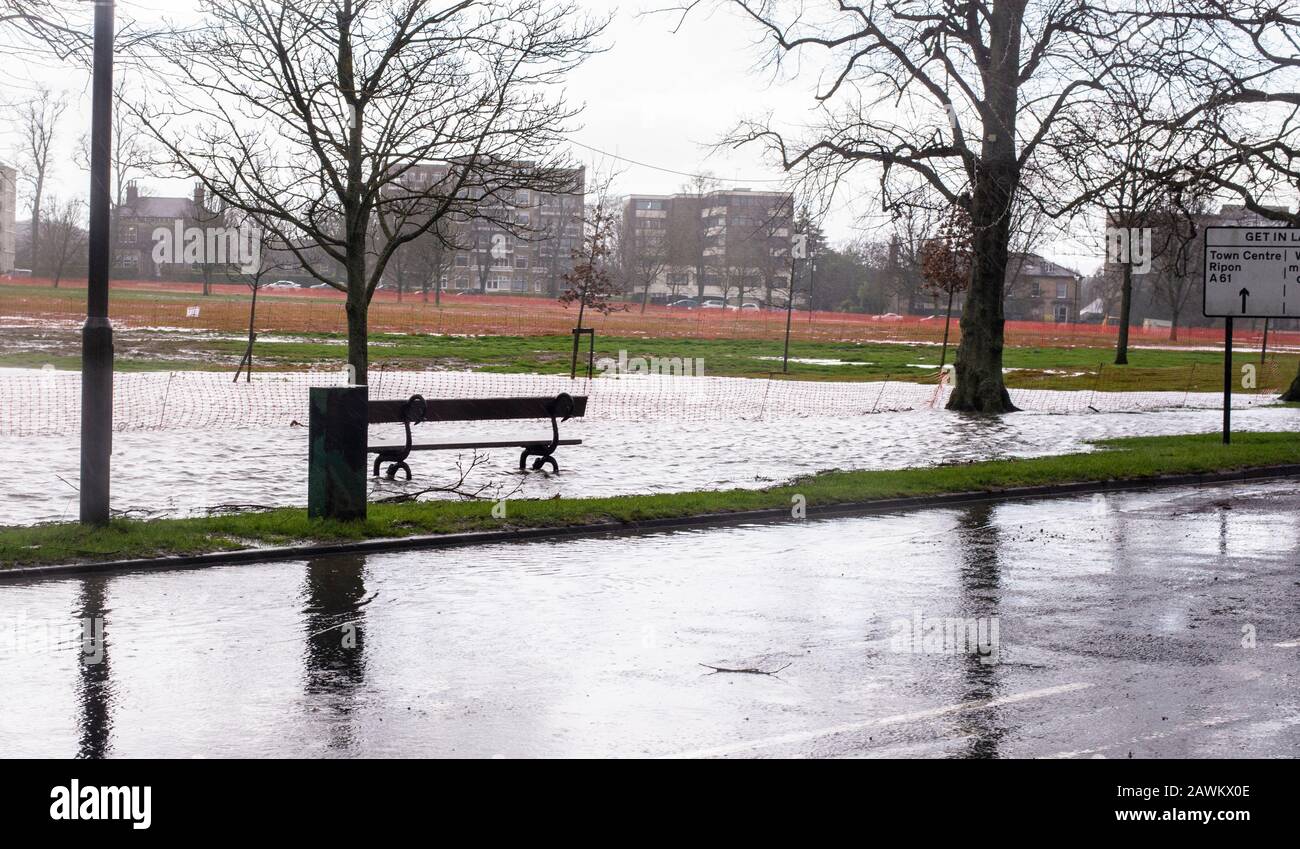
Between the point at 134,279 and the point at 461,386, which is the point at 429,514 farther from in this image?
the point at 134,279

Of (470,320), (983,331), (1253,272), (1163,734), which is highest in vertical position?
(1253,272)

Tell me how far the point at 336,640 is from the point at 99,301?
14.0 ft

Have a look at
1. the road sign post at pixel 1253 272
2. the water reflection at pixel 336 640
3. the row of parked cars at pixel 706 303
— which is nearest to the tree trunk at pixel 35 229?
the row of parked cars at pixel 706 303

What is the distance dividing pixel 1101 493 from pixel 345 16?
12077 mm

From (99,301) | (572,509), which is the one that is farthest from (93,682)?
(572,509)

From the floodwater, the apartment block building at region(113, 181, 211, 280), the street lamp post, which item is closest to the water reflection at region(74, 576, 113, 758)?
the street lamp post

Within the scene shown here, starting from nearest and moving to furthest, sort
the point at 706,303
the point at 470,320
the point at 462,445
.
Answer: the point at 462,445 → the point at 470,320 → the point at 706,303

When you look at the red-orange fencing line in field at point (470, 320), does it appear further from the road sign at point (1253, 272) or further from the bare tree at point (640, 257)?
the road sign at point (1253, 272)

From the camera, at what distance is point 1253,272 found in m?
19.9

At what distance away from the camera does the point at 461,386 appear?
29297mm

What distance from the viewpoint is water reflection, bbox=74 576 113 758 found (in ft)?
19.4

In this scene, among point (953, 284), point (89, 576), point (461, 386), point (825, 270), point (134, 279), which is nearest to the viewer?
point (89, 576)

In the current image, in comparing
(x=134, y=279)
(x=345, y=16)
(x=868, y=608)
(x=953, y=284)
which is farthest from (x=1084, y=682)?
(x=134, y=279)

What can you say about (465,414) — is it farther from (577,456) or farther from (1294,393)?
(1294,393)
